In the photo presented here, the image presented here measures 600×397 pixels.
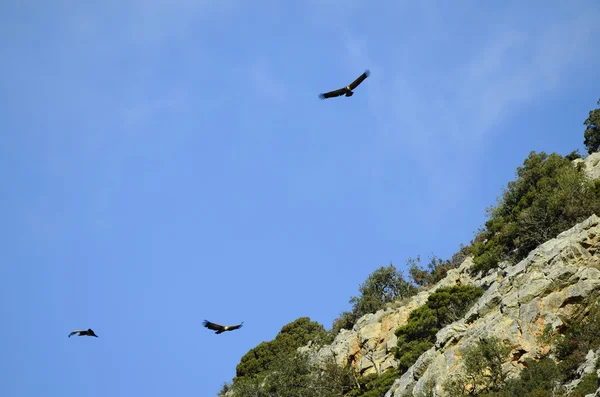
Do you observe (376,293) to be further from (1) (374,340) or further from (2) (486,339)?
(2) (486,339)

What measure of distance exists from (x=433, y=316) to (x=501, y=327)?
614 inches

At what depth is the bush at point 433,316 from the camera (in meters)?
57.1

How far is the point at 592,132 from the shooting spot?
328 feet

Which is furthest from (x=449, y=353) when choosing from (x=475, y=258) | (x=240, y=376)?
(x=240, y=376)

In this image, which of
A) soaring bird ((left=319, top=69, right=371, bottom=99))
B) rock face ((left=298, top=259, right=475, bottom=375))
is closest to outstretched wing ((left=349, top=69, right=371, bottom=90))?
soaring bird ((left=319, top=69, right=371, bottom=99))

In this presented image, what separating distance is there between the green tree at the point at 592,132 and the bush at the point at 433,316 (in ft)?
158

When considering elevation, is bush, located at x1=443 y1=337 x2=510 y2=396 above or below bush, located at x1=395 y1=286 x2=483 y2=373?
below

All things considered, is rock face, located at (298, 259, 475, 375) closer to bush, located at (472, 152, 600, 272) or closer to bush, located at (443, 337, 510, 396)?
bush, located at (472, 152, 600, 272)

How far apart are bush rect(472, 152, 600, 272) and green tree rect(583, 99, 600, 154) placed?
→ 29.8 metres

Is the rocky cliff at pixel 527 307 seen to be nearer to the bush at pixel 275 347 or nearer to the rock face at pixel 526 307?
the rock face at pixel 526 307

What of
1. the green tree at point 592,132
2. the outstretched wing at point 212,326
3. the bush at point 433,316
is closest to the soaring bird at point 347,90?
the outstretched wing at point 212,326

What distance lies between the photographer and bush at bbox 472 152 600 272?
187 ft

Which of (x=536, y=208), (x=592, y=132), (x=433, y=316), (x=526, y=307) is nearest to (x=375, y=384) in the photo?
(x=433, y=316)

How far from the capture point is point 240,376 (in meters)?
82.3
